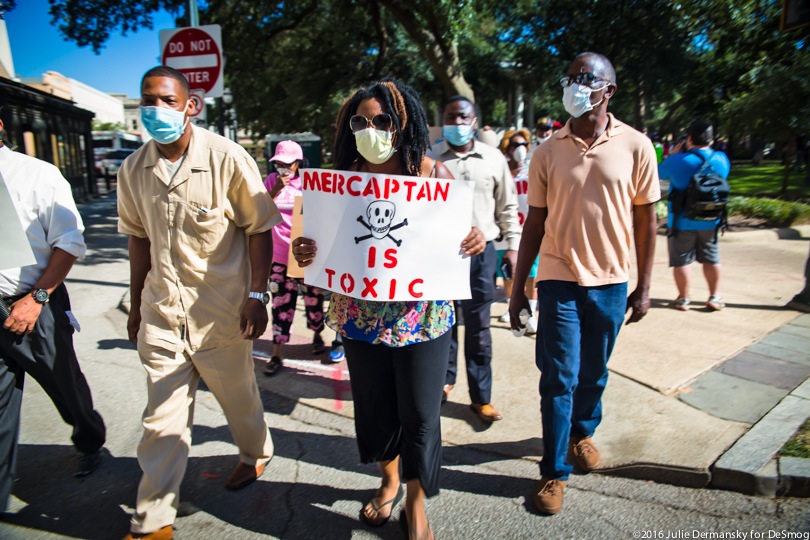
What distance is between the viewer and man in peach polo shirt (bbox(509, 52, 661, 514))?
109 inches

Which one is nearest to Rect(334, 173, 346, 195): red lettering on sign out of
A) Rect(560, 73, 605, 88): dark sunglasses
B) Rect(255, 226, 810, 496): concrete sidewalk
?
Rect(560, 73, 605, 88): dark sunglasses

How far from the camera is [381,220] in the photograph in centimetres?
242

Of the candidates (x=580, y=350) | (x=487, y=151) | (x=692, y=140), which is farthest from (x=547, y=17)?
(x=580, y=350)

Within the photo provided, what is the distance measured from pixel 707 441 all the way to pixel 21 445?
14.0 ft

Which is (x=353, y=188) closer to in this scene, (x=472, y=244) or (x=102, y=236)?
(x=472, y=244)

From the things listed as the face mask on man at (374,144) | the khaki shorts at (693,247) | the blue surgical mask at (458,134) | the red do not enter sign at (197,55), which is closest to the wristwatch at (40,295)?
the face mask on man at (374,144)

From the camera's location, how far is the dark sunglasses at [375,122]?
2416 millimetres

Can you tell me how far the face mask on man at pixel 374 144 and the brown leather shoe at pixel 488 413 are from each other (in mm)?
2033

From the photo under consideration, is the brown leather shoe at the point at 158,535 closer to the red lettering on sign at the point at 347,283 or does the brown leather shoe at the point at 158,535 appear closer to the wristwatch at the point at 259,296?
the wristwatch at the point at 259,296

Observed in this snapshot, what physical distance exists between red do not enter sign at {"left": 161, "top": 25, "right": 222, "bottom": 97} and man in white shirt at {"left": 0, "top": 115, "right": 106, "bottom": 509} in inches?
159

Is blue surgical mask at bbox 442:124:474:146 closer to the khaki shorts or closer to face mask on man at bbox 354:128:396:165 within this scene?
face mask on man at bbox 354:128:396:165

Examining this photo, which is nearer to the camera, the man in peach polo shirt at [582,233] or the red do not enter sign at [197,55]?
the man in peach polo shirt at [582,233]

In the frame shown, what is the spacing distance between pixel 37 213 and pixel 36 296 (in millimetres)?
426

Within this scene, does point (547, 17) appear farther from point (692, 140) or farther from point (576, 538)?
point (576, 538)
